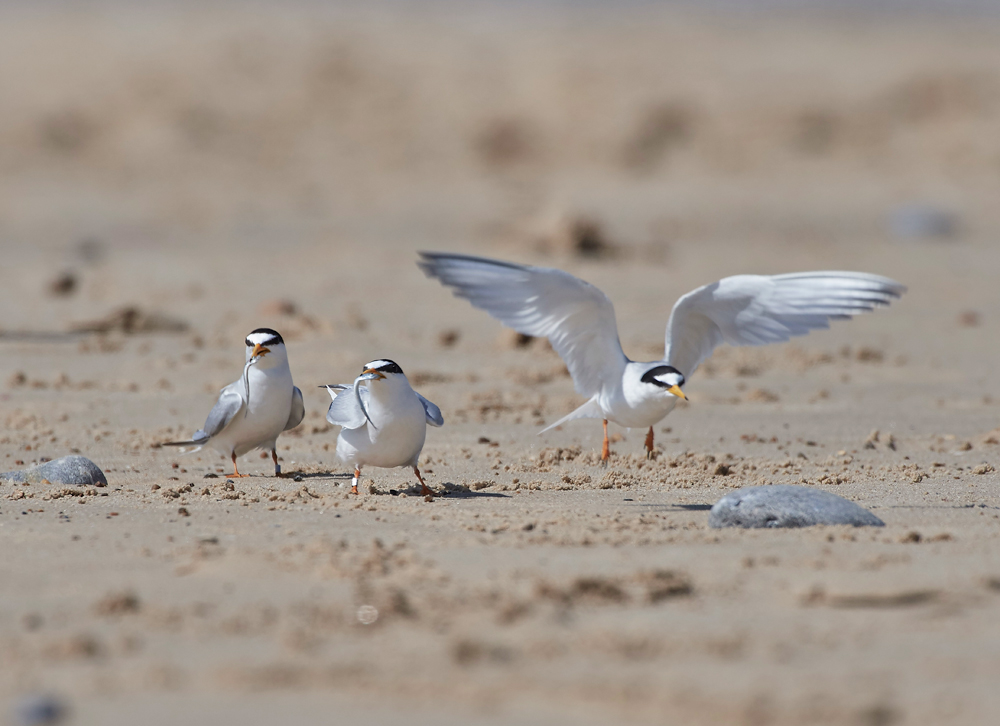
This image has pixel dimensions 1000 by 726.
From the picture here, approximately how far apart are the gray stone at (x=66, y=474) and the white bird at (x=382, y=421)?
1.27m

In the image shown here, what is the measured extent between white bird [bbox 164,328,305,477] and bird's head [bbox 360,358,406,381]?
3.09 feet

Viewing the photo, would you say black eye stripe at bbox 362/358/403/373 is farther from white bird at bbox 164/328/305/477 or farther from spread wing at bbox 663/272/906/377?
spread wing at bbox 663/272/906/377

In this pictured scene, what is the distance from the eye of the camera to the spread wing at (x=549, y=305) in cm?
540

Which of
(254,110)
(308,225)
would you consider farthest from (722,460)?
(254,110)

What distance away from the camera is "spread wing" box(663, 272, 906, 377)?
18.3ft

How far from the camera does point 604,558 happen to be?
431 centimetres

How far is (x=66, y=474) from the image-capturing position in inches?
229

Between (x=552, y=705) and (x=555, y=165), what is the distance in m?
25.0

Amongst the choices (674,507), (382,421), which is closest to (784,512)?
(674,507)

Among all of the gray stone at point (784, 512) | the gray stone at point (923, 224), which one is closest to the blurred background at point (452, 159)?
the gray stone at point (923, 224)

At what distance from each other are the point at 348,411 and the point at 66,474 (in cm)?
147

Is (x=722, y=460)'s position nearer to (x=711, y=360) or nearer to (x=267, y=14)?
(x=711, y=360)

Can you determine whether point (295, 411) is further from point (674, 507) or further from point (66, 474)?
point (674, 507)

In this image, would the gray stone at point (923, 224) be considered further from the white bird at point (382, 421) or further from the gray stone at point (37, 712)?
the gray stone at point (37, 712)
